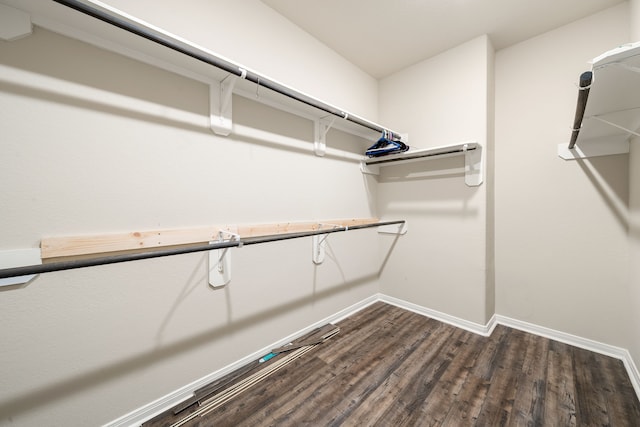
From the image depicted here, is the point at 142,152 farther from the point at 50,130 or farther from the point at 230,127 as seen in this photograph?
the point at 230,127

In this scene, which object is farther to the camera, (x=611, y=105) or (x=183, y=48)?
(x=611, y=105)

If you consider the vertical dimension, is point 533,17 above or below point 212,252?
above

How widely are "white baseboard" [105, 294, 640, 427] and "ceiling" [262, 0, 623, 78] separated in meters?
2.70

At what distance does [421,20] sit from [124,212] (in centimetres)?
264

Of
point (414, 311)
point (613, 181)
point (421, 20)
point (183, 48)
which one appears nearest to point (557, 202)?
point (613, 181)

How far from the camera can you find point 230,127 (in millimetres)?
1551

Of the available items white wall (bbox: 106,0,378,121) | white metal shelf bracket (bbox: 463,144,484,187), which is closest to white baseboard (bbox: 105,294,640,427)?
white metal shelf bracket (bbox: 463,144,484,187)

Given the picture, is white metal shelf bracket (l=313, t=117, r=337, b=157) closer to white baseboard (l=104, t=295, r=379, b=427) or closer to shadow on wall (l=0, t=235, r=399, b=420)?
shadow on wall (l=0, t=235, r=399, b=420)

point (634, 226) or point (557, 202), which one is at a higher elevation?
point (557, 202)

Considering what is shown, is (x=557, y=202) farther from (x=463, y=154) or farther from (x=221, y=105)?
(x=221, y=105)

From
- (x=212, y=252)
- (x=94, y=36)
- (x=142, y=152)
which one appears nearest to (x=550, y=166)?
(x=212, y=252)

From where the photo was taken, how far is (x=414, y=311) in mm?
2564

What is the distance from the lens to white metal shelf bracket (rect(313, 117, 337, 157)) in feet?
6.91

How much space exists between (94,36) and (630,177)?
354 centimetres
